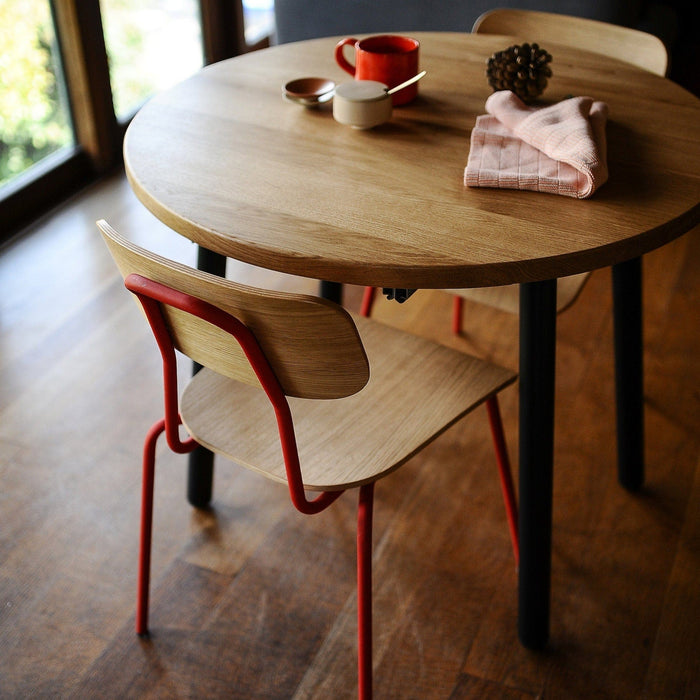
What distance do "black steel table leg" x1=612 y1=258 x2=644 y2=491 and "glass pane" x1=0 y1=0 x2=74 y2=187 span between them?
1.98 metres

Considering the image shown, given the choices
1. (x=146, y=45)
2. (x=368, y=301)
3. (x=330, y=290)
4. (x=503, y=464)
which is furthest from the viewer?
(x=146, y=45)

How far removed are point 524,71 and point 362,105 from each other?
281mm

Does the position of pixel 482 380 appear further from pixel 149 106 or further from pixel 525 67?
pixel 149 106

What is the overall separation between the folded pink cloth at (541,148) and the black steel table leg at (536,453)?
0.14m

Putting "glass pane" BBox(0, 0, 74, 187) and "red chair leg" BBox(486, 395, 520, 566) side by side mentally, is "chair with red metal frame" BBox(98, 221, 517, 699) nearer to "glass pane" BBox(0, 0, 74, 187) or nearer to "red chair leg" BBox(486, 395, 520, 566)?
"red chair leg" BBox(486, 395, 520, 566)

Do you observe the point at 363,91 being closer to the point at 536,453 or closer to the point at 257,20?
the point at 536,453

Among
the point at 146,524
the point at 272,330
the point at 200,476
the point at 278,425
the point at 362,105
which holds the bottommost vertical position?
the point at 200,476

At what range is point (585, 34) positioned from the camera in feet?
6.16

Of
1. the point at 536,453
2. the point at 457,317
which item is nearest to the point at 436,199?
the point at 536,453

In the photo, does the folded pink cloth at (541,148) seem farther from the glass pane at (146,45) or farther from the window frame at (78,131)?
the glass pane at (146,45)

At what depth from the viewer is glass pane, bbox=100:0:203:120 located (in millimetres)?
3000

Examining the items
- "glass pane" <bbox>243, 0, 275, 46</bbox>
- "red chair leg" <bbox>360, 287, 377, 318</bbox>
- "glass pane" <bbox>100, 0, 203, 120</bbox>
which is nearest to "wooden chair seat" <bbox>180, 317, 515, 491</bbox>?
"red chair leg" <bbox>360, 287, 377, 318</bbox>

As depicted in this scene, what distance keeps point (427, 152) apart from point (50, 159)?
1919 mm

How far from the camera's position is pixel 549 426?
4.21 ft
